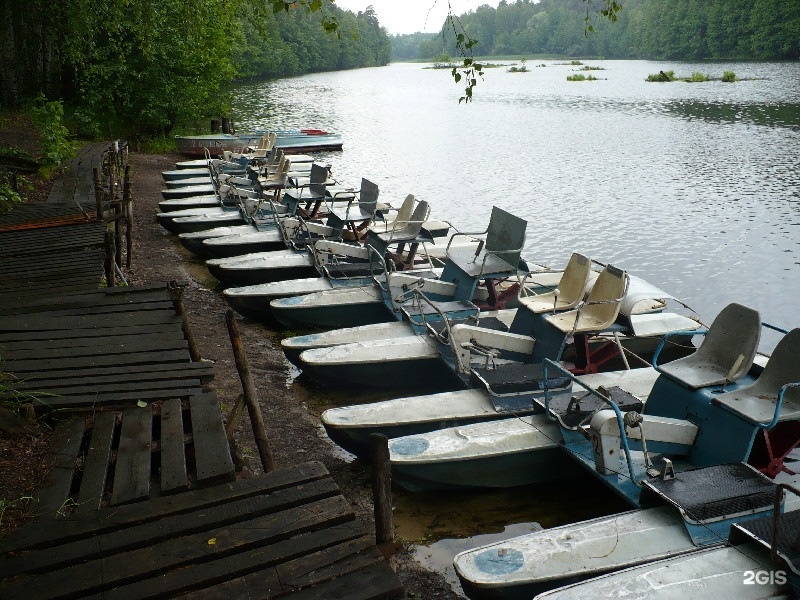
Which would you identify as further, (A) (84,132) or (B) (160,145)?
(B) (160,145)

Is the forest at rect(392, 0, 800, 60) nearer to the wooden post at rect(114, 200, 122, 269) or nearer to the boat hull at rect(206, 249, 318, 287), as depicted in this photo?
the boat hull at rect(206, 249, 318, 287)

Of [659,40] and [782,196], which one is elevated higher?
[659,40]

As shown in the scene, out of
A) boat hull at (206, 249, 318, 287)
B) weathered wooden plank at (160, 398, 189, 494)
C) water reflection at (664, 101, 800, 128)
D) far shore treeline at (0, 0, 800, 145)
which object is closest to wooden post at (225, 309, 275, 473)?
weathered wooden plank at (160, 398, 189, 494)

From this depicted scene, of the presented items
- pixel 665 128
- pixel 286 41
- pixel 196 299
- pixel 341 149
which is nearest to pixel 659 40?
pixel 286 41

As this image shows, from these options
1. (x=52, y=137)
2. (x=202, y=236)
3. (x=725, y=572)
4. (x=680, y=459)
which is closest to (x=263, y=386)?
(x=680, y=459)

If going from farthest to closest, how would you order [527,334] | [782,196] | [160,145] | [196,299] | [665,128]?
[665,128], [160,145], [782,196], [196,299], [527,334]

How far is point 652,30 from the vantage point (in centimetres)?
8625

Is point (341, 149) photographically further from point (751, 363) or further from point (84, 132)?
point (751, 363)

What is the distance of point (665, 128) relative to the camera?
35188 millimetres

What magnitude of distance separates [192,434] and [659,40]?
91.2 metres

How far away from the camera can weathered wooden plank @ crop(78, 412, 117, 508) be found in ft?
15.5

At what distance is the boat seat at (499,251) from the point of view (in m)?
10.1

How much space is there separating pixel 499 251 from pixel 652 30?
8658 centimetres

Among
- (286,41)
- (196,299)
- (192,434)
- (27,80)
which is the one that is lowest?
(196,299)
